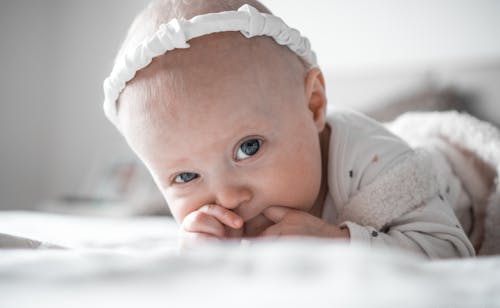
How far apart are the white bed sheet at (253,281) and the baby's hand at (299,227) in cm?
31

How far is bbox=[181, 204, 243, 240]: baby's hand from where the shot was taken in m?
0.71

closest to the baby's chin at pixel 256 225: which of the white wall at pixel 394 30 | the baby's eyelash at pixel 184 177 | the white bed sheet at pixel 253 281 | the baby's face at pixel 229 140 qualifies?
the baby's face at pixel 229 140

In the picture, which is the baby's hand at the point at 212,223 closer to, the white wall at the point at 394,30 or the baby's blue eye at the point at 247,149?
the baby's blue eye at the point at 247,149

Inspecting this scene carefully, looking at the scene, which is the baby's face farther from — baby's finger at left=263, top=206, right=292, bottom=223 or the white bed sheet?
the white bed sheet

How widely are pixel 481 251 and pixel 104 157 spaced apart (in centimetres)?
209

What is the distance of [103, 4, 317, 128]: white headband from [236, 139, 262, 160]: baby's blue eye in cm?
17

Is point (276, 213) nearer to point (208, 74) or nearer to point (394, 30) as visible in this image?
point (208, 74)

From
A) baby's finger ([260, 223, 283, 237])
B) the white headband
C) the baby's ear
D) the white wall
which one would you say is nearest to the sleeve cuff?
baby's finger ([260, 223, 283, 237])

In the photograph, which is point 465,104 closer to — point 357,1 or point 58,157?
point 357,1

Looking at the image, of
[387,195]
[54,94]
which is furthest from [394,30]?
[54,94]

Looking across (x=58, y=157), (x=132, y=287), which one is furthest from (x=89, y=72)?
(x=132, y=287)

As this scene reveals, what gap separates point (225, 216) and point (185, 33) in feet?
0.92

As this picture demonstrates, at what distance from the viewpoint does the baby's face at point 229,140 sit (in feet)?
2.32

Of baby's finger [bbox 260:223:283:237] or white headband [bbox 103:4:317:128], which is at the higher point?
white headband [bbox 103:4:317:128]
